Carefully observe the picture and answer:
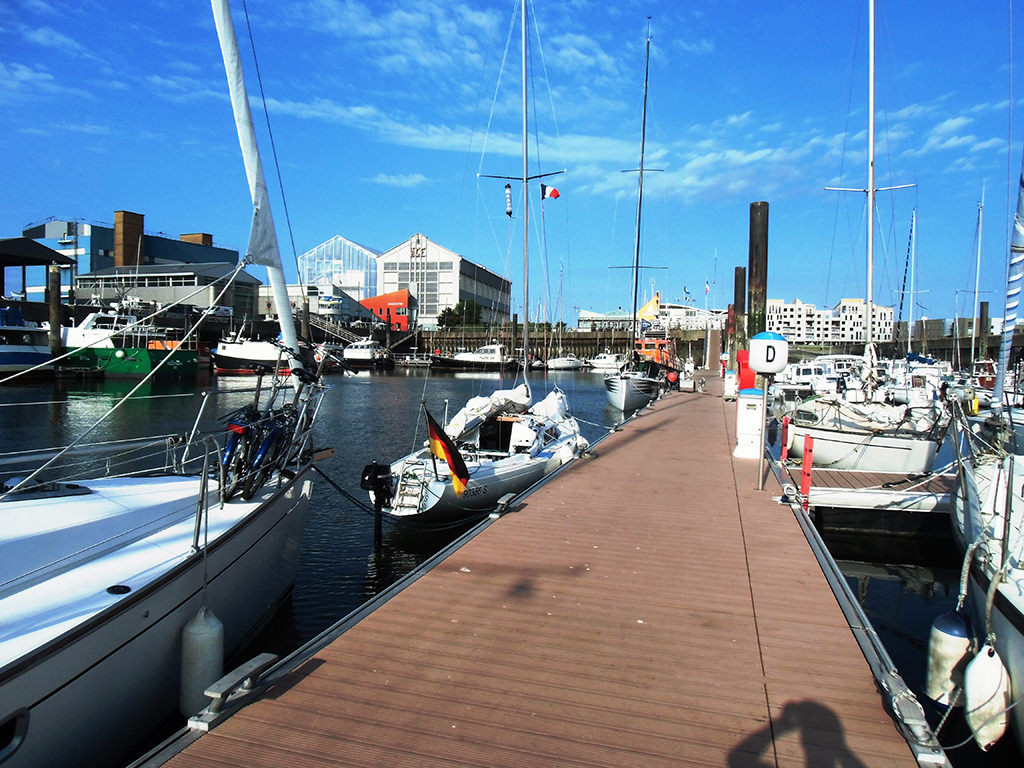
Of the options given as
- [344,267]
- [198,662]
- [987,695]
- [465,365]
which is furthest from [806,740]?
[344,267]

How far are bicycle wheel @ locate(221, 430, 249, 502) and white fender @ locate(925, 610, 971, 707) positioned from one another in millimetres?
7076

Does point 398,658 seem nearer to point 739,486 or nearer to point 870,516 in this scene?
point 739,486

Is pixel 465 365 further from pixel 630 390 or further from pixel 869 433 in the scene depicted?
pixel 869 433

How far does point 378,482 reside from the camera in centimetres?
1138

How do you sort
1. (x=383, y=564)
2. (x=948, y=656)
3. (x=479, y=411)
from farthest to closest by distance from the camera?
(x=479, y=411)
(x=383, y=564)
(x=948, y=656)

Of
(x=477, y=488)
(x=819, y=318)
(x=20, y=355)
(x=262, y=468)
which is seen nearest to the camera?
(x=262, y=468)

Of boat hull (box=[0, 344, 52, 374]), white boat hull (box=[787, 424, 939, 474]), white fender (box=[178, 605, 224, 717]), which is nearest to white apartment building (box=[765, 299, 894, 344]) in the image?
boat hull (box=[0, 344, 52, 374])

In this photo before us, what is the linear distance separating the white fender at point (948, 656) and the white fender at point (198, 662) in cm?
616

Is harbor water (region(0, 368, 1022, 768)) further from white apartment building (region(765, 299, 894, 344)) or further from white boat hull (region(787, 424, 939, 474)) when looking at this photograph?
white apartment building (region(765, 299, 894, 344))

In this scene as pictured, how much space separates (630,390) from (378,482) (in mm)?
22104

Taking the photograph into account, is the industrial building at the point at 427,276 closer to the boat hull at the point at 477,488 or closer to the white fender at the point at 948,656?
the boat hull at the point at 477,488

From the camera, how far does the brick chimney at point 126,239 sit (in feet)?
270

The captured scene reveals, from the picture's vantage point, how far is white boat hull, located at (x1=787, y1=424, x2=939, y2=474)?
14.8 meters

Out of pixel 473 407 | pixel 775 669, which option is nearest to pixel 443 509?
pixel 473 407
